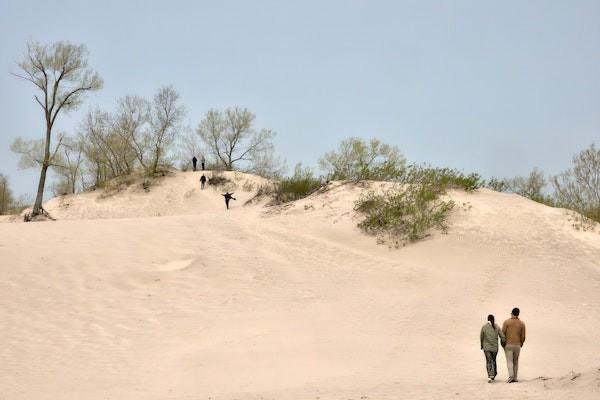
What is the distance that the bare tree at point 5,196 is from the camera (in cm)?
5708

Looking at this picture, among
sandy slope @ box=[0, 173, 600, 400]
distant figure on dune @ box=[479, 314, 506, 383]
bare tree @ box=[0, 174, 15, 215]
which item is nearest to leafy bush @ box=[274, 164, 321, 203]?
sandy slope @ box=[0, 173, 600, 400]

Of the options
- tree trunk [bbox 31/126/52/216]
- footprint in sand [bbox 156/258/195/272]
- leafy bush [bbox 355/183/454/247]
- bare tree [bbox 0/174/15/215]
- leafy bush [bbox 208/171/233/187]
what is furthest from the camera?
bare tree [bbox 0/174/15/215]

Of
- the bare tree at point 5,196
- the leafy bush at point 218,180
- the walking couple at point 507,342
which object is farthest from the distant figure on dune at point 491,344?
the bare tree at point 5,196

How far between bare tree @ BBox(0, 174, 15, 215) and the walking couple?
55.6 m

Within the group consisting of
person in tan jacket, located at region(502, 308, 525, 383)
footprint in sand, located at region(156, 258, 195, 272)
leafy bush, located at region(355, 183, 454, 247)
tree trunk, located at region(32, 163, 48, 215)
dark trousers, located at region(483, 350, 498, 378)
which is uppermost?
tree trunk, located at region(32, 163, 48, 215)

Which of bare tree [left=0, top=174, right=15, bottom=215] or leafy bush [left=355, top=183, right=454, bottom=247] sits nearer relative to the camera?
leafy bush [left=355, top=183, right=454, bottom=247]

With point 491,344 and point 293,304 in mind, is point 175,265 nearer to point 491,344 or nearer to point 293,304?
point 293,304

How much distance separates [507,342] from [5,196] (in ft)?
195

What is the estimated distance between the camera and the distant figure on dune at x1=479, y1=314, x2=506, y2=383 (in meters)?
9.25

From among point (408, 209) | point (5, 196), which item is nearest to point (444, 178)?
point (408, 209)

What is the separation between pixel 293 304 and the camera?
1448 cm

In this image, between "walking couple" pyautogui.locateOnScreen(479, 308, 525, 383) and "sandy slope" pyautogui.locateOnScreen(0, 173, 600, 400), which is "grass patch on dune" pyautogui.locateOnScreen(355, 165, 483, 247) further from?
"walking couple" pyautogui.locateOnScreen(479, 308, 525, 383)

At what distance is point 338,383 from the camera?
9203mm

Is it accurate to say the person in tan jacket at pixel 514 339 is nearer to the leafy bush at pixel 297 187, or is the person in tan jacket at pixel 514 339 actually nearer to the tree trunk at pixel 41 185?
the leafy bush at pixel 297 187
